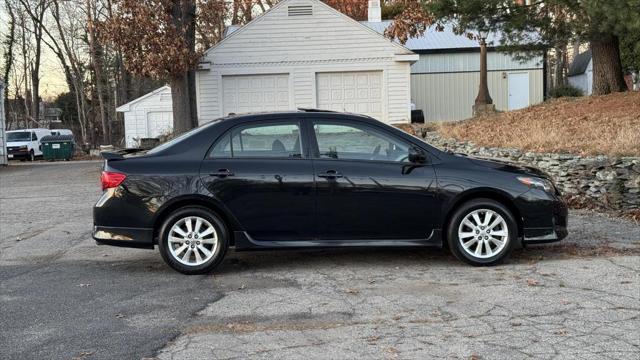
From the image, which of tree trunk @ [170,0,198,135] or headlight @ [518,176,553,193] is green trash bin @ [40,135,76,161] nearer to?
tree trunk @ [170,0,198,135]

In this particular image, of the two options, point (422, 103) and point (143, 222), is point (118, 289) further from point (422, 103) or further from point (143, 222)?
point (422, 103)

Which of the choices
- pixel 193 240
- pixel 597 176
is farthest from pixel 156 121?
pixel 193 240

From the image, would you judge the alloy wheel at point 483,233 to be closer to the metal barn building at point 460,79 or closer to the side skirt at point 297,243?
the side skirt at point 297,243

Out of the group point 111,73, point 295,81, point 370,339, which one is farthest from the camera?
point 111,73

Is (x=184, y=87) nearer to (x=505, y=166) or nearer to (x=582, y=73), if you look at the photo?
(x=505, y=166)

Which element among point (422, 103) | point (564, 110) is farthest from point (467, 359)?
point (422, 103)

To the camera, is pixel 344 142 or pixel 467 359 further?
pixel 344 142

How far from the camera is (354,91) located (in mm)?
22719

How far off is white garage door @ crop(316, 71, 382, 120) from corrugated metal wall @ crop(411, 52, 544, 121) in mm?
12778

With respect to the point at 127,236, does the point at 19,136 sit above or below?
above

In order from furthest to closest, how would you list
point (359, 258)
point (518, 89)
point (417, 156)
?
point (518, 89) → point (359, 258) → point (417, 156)

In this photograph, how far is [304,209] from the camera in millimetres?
6871

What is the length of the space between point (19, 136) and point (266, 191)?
3244cm

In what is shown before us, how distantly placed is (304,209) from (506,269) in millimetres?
2171
